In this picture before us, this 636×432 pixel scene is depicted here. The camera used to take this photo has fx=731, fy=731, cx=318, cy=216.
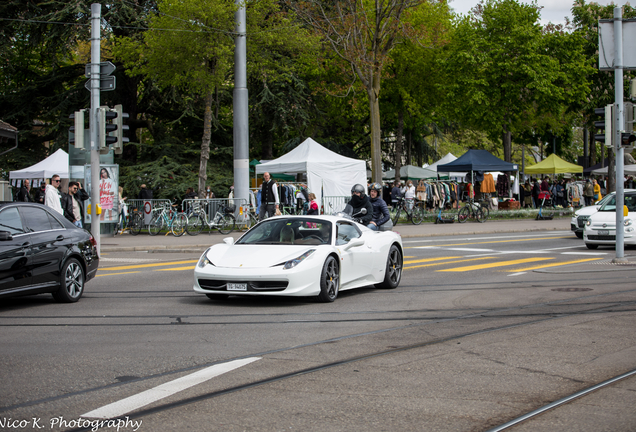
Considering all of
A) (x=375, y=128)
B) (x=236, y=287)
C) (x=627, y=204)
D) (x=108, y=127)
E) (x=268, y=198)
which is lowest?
(x=236, y=287)

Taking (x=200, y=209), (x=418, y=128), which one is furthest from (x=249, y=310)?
(x=418, y=128)

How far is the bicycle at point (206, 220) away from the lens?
85.4 ft

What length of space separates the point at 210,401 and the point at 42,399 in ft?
3.95

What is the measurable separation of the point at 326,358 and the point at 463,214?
92.3ft

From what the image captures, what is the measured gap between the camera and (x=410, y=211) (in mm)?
32281

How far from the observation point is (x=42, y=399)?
17.1ft

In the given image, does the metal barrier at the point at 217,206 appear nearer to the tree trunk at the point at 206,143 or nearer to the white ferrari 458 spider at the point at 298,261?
the tree trunk at the point at 206,143

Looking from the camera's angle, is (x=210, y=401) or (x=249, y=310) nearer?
(x=210, y=401)

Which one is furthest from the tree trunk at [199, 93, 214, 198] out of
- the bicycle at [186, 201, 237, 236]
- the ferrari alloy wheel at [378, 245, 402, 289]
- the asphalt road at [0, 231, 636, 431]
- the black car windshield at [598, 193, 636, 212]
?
the ferrari alloy wheel at [378, 245, 402, 289]

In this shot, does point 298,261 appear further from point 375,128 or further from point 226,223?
point 375,128

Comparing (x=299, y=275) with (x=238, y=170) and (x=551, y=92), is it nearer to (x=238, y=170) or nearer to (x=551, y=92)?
(x=238, y=170)

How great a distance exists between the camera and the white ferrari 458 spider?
9.84 metres

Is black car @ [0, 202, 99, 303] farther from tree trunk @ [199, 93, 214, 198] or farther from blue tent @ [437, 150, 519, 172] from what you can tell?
blue tent @ [437, 150, 519, 172]

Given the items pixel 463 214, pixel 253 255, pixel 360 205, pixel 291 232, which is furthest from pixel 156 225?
pixel 253 255
